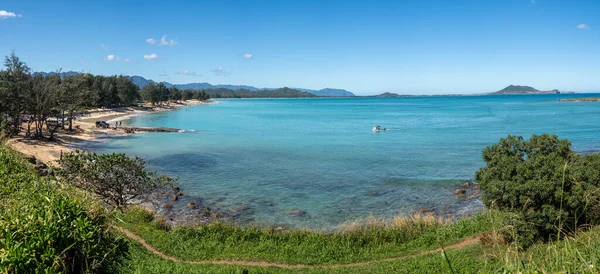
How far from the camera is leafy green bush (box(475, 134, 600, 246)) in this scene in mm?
14938

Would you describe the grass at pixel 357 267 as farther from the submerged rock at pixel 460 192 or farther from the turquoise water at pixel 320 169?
the submerged rock at pixel 460 192

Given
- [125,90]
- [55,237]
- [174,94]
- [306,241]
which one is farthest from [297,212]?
[174,94]

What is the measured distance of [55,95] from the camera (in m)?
50.8

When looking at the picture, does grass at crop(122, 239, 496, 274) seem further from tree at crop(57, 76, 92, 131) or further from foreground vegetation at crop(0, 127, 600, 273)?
tree at crop(57, 76, 92, 131)

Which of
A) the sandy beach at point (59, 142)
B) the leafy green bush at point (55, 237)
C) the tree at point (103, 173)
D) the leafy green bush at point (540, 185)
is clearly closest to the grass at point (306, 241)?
the tree at point (103, 173)

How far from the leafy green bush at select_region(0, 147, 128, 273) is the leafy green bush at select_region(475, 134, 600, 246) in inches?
552

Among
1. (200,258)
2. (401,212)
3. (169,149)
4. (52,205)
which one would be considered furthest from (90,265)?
(169,149)

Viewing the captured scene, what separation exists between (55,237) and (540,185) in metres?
16.5

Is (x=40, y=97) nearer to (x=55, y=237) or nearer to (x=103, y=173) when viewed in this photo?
(x=103, y=173)

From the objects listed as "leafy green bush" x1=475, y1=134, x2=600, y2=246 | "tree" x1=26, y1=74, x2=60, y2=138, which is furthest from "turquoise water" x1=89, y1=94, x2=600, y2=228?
"leafy green bush" x1=475, y1=134, x2=600, y2=246

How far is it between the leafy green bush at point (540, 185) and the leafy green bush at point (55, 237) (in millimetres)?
14024

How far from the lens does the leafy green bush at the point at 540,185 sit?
14.9 metres

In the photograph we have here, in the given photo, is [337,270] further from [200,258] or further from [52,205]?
[52,205]

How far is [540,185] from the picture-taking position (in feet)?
49.8
